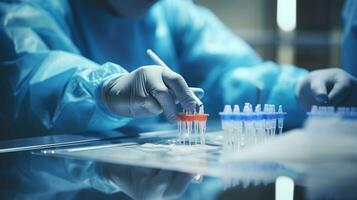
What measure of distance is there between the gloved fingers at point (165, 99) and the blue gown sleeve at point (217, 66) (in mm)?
746

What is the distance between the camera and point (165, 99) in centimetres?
149

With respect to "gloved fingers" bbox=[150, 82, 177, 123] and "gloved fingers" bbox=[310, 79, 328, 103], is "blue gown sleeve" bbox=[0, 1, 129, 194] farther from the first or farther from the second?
"gloved fingers" bbox=[310, 79, 328, 103]

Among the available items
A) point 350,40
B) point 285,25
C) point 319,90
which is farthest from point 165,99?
point 285,25

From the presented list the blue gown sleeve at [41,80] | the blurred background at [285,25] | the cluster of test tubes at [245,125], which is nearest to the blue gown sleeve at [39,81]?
the blue gown sleeve at [41,80]

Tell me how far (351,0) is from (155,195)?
166 centimetres

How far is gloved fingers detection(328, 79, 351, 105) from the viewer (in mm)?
1746

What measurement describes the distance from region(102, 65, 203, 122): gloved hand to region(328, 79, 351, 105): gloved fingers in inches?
20.9

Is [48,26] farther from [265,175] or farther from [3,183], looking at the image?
[265,175]

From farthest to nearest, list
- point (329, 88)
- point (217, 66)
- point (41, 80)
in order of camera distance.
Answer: point (217, 66)
point (329, 88)
point (41, 80)

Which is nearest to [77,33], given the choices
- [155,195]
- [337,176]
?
[155,195]

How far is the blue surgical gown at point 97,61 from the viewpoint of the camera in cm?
166

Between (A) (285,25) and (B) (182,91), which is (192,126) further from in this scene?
(A) (285,25)

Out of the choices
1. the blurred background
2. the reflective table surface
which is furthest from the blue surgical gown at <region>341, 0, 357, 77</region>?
the reflective table surface

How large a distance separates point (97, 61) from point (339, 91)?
0.99 m
